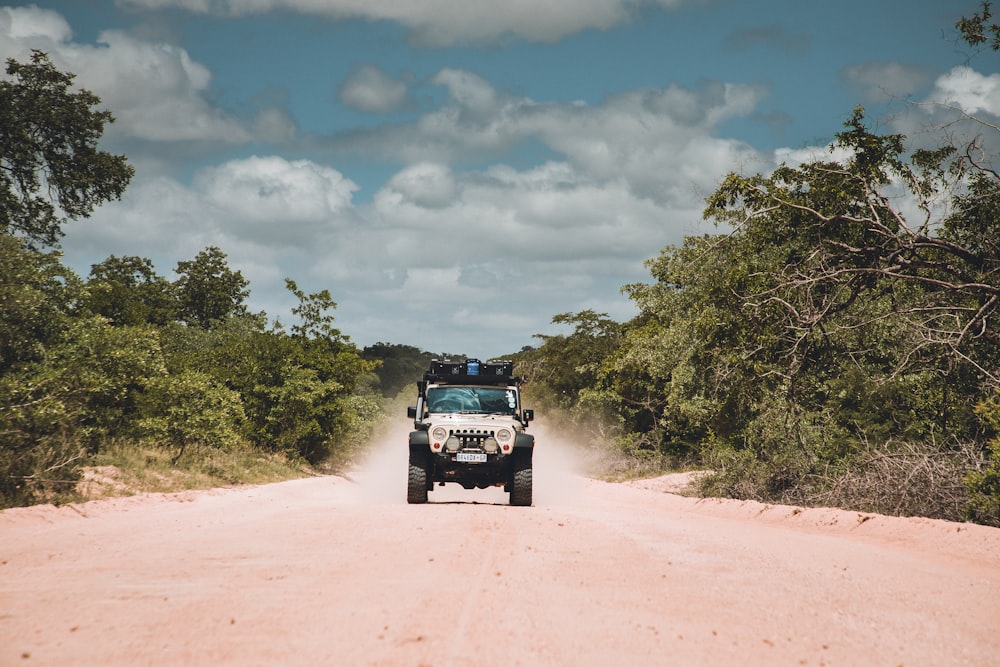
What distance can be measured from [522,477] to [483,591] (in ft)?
26.9

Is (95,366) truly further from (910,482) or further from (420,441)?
(910,482)

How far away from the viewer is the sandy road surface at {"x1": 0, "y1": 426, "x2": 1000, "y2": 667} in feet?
16.4

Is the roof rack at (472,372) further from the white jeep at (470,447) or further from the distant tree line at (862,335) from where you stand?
the distant tree line at (862,335)

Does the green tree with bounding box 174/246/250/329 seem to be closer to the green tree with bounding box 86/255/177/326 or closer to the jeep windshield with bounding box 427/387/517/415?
the green tree with bounding box 86/255/177/326

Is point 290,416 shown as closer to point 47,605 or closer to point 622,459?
point 622,459

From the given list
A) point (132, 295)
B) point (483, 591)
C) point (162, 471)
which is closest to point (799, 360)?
point (483, 591)

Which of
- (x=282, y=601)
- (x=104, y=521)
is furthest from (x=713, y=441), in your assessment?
(x=282, y=601)

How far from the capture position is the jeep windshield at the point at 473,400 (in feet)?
52.5

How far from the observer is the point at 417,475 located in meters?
14.8

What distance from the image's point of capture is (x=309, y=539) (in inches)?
390

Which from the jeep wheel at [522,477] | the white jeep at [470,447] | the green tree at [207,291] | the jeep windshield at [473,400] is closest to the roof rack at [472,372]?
the jeep windshield at [473,400]

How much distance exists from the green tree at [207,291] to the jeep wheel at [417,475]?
60018mm

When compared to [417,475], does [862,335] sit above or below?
above

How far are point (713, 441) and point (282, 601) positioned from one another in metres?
17.2
